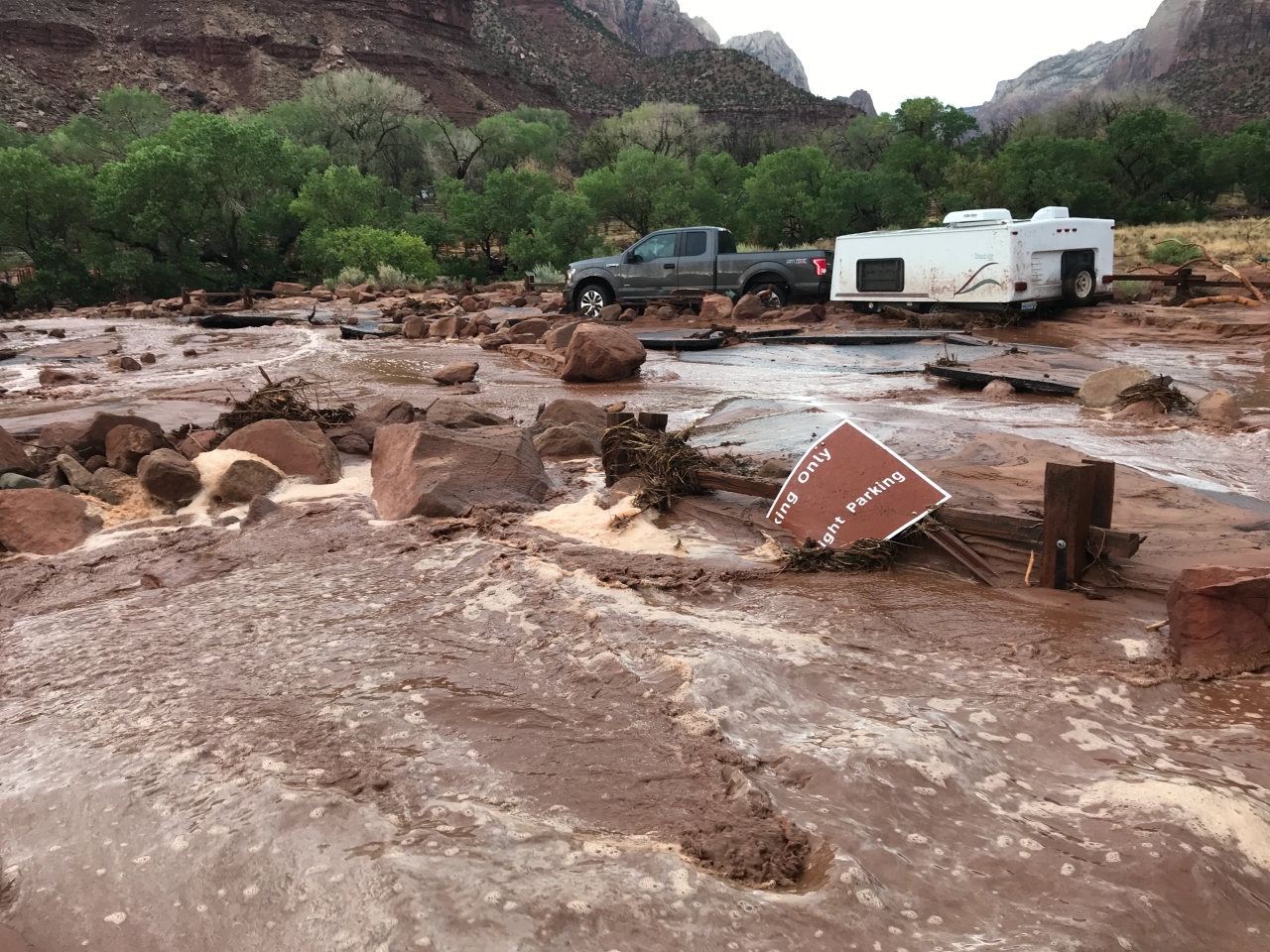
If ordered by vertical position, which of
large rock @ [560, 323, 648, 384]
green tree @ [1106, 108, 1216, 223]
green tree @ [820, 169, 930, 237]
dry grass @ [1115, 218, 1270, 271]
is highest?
green tree @ [1106, 108, 1216, 223]

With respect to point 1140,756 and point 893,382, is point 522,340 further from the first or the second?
point 1140,756

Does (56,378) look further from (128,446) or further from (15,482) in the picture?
(15,482)

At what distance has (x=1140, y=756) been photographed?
3.20m

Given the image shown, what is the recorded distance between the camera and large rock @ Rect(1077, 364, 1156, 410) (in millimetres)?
9672

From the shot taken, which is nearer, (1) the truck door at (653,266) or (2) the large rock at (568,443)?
(2) the large rock at (568,443)

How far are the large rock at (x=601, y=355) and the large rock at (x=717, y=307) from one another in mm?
6694

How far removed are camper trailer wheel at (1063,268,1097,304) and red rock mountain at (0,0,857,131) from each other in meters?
66.9

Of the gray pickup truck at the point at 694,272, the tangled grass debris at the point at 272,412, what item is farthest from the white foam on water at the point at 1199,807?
the gray pickup truck at the point at 694,272

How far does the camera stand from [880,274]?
59.5ft

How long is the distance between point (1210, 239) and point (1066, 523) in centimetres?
3185

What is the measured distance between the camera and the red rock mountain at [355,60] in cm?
7088

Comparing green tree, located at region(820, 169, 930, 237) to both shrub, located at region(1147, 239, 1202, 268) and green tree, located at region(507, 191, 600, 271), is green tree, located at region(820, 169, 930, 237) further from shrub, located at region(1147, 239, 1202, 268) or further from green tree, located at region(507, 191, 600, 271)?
green tree, located at region(507, 191, 600, 271)

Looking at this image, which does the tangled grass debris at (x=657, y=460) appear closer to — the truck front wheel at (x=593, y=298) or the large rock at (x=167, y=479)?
the large rock at (x=167, y=479)

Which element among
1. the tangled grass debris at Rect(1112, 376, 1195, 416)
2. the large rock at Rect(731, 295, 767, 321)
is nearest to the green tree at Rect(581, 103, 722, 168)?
the large rock at Rect(731, 295, 767, 321)
